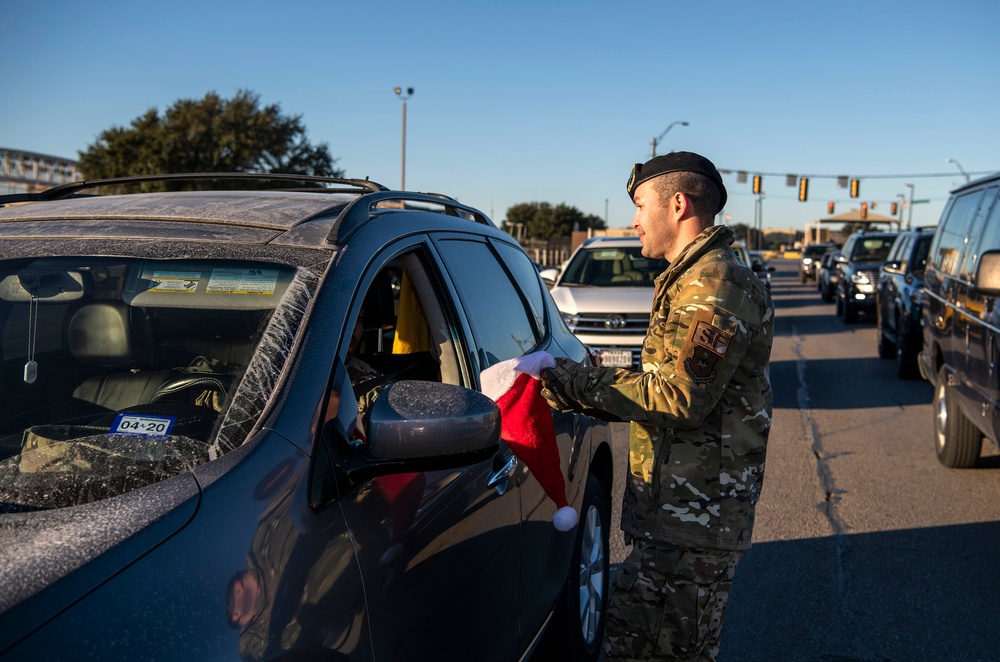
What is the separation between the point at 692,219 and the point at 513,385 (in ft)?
2.32

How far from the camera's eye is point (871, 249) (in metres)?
22.6

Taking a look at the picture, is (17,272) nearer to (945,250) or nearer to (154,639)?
(154,639)

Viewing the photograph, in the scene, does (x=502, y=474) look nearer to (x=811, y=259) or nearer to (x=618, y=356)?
(x=618, y=356)

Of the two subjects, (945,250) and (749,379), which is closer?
(749,379)

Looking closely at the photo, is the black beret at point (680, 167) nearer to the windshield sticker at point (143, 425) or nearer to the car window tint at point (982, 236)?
the windshield sticker at point (143, 425)

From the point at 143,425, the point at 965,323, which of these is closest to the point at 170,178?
the point at 143,425

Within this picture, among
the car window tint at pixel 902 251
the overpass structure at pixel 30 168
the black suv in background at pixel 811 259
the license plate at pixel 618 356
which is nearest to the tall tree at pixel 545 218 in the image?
the black suv in background at pixel 811 259

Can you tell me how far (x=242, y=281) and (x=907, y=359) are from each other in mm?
11569

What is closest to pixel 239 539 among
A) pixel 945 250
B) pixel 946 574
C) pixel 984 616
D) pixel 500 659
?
pixel 500 659

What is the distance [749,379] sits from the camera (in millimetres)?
2568

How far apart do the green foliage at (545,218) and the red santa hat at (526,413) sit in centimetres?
6771

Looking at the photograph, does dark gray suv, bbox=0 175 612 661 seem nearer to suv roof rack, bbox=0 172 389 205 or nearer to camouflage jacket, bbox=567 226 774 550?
suv roof rack, bbox=0 172 389 205

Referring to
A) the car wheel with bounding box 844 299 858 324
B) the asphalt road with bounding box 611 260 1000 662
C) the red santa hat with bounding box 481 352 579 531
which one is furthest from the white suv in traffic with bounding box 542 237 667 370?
the car wheel with bounding box 844 299 858 324

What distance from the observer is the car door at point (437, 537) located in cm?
191
